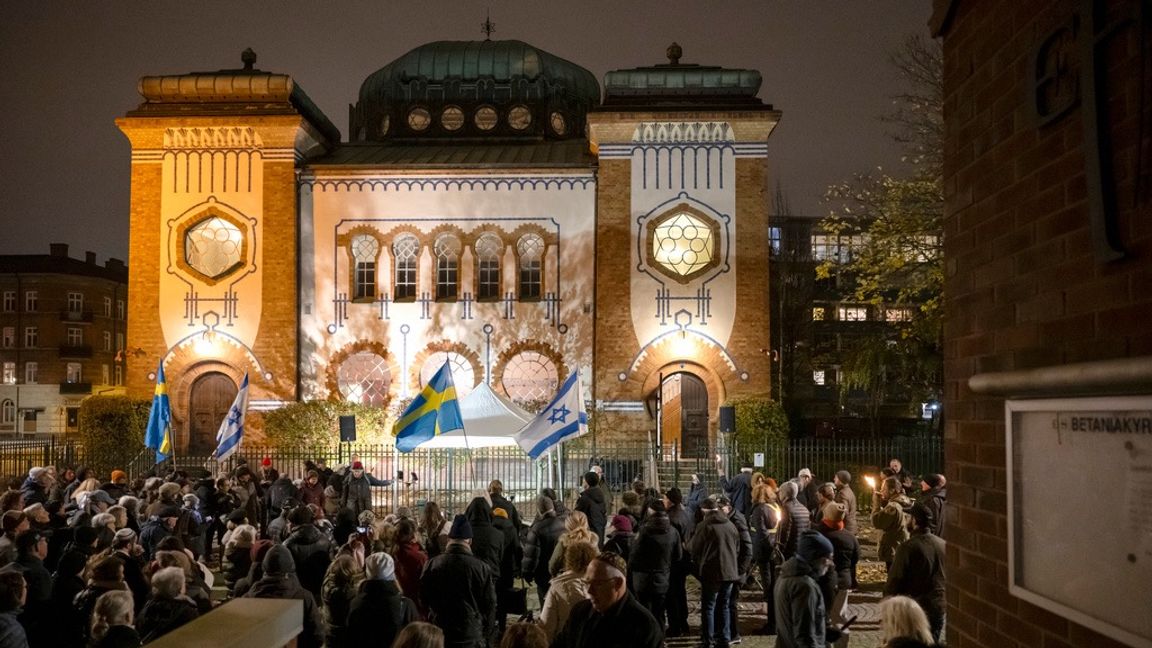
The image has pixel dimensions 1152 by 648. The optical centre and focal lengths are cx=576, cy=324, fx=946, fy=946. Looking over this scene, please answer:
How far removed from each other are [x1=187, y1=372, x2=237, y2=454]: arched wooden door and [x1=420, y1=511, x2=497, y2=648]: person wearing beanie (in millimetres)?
22963

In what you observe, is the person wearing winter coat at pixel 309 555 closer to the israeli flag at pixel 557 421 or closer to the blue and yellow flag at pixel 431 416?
the blue and yellow flag at pixel 431 416

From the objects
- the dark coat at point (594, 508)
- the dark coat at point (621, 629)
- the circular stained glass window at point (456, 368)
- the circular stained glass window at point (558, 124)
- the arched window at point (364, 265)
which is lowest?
the dark coat at point (594, 508)

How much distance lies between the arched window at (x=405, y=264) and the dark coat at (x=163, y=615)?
2272cm

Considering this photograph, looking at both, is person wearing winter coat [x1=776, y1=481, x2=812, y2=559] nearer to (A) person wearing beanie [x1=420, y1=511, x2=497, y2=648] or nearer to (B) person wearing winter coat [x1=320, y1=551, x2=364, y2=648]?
(A) person wearing beanie [x1=420, y1=511, x2=497, y2=648]

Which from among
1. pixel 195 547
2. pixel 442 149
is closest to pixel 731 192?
pixel 442 149

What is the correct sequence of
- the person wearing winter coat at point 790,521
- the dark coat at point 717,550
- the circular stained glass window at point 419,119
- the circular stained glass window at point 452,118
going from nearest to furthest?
the dark coat at point 717,550, the person wearing winter coat at point 790,521, the circular stained glass window at point 452,118, the circular stained glass window at point 419,119

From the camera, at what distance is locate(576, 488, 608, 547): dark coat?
1280cm

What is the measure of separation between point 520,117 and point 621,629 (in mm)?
30039

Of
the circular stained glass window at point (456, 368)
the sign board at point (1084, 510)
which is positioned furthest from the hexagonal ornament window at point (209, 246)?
the sign board at point (1084, 510)

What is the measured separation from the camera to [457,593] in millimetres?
7434

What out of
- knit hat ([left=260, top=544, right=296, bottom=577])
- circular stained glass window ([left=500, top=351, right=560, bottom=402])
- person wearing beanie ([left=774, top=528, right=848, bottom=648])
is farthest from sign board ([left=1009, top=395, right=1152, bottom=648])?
circular stained glass window ([left=500, top=351, right=560, bottom=402])

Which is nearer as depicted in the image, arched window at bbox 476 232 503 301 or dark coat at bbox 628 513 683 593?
dark coat at bbox 628 513 683 593

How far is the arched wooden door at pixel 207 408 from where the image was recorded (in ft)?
93.8

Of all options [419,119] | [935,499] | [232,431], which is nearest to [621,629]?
[935,499]
